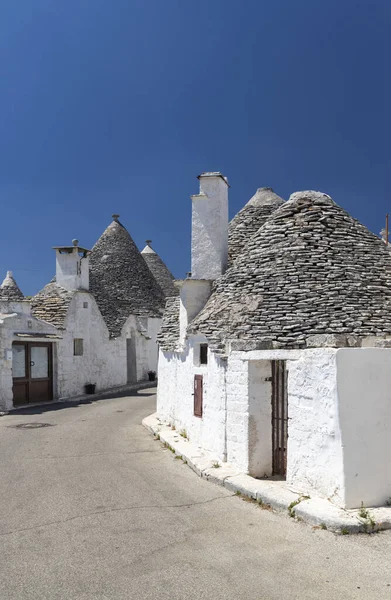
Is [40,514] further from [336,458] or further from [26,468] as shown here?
[336,458]

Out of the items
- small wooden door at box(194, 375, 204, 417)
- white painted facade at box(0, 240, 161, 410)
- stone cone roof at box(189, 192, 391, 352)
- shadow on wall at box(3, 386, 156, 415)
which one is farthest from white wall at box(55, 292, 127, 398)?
stone cone roof at box(189, 192, 391, 352)

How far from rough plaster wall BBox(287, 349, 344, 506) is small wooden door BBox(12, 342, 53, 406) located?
12674 mm

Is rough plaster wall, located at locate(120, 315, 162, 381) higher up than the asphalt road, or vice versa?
rough plaster wall, located at locate(120, 315, 162, 381)

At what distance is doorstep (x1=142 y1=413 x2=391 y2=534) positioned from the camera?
5.85m

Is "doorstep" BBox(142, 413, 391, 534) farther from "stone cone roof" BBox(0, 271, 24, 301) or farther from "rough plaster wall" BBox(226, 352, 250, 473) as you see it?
"stone cone roof" BBox(0, 271, 24, 301)

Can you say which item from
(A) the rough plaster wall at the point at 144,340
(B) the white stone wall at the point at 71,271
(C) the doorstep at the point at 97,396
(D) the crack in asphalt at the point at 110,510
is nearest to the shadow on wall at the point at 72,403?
(C) the doorstep at the point at 97,396

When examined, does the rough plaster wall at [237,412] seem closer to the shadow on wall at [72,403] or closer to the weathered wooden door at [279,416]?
the weathered wooden door at [279,416]

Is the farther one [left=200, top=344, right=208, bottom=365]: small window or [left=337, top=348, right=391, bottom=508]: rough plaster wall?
[left=200, top=344, right=208, bottom=365]: small window

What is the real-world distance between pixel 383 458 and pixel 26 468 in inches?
231

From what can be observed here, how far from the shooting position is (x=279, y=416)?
8.31 m

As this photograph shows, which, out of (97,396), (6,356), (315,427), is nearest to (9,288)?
(97,396)

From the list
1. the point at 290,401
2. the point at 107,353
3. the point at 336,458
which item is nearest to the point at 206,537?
the point at 336,458

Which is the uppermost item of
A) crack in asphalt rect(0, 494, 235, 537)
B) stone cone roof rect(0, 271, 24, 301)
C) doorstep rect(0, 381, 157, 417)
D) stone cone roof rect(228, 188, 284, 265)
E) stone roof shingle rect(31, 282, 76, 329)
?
stone cone roof rect(228, 188, 284, 265)

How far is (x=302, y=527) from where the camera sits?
6.00 metres
